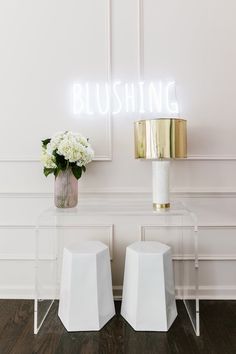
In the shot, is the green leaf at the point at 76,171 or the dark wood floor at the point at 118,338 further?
the green leaf at the point at 76,171

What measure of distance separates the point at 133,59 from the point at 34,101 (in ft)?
2.48

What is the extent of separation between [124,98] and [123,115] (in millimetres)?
119

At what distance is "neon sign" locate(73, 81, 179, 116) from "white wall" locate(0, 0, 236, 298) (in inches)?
2.2

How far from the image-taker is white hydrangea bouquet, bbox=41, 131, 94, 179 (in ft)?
5.63

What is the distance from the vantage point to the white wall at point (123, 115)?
2.02 meters

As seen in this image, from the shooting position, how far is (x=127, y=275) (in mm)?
1762

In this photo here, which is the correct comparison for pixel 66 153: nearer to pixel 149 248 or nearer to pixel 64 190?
pixel 64 190

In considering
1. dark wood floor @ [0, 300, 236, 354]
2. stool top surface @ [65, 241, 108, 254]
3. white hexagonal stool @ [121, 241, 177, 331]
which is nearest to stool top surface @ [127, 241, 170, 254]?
white hexagonal stool @ [121, 241, 177, 331]

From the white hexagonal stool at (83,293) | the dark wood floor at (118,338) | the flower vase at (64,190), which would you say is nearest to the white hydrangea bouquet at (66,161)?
the flower vase at (64,190)

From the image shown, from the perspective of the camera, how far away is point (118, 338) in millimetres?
1606

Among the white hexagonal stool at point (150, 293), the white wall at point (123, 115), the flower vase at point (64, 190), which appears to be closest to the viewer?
the white hexagonal stool at point (150, 293)

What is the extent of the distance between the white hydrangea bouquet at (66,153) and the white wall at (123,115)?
270 millimetres

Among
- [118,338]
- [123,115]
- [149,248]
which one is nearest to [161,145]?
[123,115]

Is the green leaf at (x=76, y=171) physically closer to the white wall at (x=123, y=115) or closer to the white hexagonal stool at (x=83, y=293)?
the white wall at (x=123, y=115)
